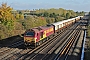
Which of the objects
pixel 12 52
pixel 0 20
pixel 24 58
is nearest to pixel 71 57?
A: pixel 24 58

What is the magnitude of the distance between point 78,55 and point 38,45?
248 inches

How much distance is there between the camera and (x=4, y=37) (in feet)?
118

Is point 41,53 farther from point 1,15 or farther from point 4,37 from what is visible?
point 1,15

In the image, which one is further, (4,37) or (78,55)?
(4,37)

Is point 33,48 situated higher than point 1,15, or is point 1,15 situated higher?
point 1,15

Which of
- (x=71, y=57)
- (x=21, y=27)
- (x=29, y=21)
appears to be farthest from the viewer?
(x=29, y=21)

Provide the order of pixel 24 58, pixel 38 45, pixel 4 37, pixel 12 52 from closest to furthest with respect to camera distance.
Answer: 1. pixel 24 58
2. pixel 12 52
3. pixel 38 45
4. pixel 4 37

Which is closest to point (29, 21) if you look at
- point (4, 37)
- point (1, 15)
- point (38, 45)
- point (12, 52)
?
point (1, 15)

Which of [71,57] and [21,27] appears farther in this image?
[21,27]

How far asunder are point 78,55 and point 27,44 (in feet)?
Answer: 22.0

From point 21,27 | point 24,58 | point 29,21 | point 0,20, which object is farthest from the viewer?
point 29,21

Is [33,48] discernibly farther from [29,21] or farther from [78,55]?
[29,21]

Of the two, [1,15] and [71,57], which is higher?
[1,15]

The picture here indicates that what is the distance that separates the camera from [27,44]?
26172mm
